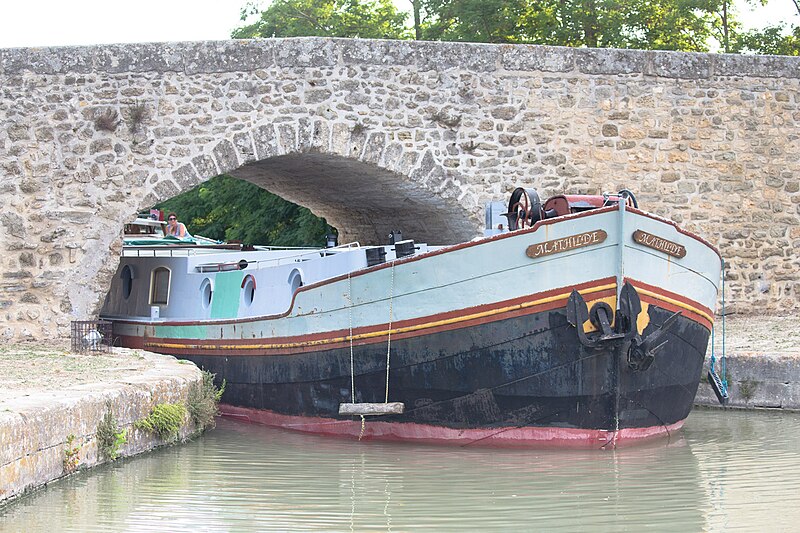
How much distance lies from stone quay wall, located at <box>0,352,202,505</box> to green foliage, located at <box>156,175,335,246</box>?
12397 mm

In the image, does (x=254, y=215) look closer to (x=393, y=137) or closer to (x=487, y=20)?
(x=487, y=20)

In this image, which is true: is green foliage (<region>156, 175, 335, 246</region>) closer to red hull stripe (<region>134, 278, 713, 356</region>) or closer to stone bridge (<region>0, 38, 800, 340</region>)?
stone bridge (<region>0, 38, 800, 340</region>)

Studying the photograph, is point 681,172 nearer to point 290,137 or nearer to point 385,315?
point 290,137

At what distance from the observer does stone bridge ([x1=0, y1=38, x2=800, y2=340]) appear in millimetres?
12109

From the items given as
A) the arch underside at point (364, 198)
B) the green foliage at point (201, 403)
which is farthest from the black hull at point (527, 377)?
the arch underside at point (364, 198)

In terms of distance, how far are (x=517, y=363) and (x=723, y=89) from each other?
20.6 ft

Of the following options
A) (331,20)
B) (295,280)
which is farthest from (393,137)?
(331,20)

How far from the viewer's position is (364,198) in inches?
580

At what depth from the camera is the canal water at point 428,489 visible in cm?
629

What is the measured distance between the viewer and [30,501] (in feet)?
20.8

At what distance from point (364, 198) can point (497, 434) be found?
6.56m

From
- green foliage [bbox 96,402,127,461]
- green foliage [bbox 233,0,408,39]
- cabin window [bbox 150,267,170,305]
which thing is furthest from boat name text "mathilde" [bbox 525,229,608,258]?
green foliage [bbox 233,0,408,39]

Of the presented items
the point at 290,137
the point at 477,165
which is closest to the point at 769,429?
the point at 477,165

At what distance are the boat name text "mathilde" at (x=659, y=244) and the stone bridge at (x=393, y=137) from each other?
444cm
